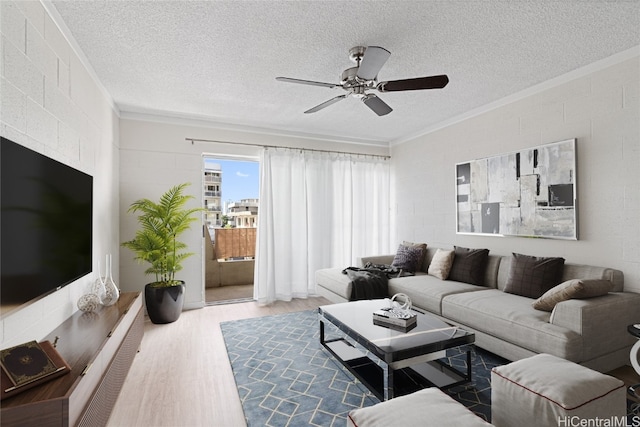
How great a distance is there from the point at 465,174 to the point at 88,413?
4295mm

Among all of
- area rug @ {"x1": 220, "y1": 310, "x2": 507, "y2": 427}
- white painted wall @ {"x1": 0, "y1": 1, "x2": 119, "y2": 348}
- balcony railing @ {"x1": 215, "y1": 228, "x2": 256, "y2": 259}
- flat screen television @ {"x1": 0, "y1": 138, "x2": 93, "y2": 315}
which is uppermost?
white painted wall @ {"x1": 0, "y1": 1, "x2": 119, "y2": 348}

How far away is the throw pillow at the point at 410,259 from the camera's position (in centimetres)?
433

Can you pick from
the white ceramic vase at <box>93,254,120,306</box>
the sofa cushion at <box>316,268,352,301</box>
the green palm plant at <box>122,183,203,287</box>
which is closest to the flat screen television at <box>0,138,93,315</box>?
the white ceramic vase at <box>93,254,120,306</box>

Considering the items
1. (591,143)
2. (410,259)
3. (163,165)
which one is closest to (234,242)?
(163,165)

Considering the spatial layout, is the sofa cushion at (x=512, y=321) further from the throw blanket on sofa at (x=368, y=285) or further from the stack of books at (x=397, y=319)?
the throw blanket on sofa at (x=368, y=285)

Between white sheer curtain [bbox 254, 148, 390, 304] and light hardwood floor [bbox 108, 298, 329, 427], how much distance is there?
4.26 ft

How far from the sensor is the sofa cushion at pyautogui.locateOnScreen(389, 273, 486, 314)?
3.24m

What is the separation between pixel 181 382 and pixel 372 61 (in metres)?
2.73

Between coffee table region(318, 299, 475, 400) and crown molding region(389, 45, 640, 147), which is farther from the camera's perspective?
crown molding region(389, 45, 640, 147)

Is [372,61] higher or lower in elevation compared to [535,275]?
higher

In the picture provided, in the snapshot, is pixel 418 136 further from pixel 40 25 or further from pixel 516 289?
pixel 40 25

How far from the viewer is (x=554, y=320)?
2.32 m

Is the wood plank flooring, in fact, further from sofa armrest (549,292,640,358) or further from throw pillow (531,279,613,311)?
throw pillow (531,279,613,311)

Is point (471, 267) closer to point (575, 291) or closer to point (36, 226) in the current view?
point (575, 291)
